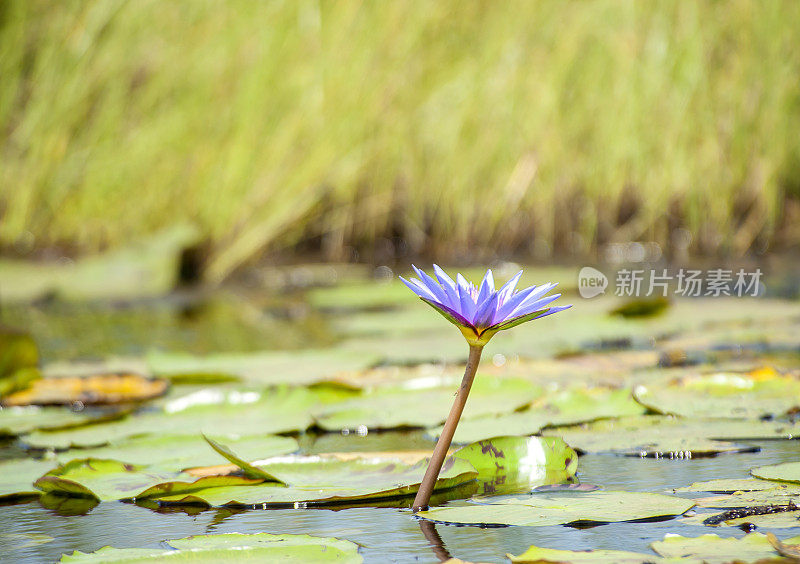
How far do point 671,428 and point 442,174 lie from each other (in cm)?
254

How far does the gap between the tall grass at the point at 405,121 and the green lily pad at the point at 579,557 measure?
264 cm

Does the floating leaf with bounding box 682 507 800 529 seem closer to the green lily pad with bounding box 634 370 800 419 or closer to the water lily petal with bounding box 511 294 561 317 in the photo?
the water lily petal with bounding box 511 294 561 317

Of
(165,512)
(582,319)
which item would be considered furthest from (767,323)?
(165,512)

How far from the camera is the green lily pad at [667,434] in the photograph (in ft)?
3.24

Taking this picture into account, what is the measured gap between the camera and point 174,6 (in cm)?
372

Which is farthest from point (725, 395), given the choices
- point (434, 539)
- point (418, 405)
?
point (434, 539)

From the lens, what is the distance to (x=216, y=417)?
1.29m

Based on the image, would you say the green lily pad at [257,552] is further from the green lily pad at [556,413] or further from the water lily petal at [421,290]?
the green lily pad at [556,413]

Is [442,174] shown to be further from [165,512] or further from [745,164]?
[165,512]

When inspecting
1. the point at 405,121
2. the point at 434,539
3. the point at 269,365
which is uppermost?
the point at 405,121

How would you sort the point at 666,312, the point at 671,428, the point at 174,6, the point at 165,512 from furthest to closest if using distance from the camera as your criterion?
the point at 174,6, the point at 666,312, the point at 671,428, the point at 165,512

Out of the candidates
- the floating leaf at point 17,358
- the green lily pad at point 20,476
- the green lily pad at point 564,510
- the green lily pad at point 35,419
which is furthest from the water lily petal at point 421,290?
the floating leaf at point 17,358

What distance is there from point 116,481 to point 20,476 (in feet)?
0.45

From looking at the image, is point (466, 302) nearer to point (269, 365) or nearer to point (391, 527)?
point (391, 527)
